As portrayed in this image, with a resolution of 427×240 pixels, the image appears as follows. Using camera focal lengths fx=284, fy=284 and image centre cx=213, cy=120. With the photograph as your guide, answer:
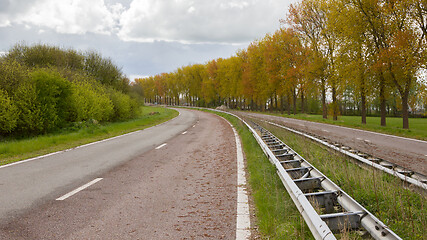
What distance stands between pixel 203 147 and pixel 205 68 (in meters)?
71.1

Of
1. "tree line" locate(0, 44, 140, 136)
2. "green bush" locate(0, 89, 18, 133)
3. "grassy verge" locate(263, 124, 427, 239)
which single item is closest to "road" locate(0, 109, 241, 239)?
"grassy verge" locate(263, 124, 427, 239)

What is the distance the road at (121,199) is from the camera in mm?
3871

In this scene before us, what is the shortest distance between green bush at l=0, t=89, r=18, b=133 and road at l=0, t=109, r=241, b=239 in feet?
23.3

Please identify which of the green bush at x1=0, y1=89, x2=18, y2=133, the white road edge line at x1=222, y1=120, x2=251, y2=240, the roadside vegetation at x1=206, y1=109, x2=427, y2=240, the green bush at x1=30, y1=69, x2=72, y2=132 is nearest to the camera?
the roadside vegetation at x1=206, y1=109, x2=427, y2=240

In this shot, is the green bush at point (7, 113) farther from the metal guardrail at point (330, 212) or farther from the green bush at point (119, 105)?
the metal guardrail at point (330, 212)

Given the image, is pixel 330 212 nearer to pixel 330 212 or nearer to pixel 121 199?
pixel 330 212

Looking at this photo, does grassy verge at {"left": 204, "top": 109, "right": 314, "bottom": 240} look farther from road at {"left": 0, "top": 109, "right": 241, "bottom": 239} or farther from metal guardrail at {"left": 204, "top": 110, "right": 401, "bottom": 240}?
road at {"left": 0, "top": 109, "right": 241, "bottom": 239}

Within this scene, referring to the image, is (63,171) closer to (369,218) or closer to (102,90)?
(369,218)

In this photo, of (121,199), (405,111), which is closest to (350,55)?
(405,111)

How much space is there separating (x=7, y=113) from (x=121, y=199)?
1275cm

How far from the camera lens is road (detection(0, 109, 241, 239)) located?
3871 mm

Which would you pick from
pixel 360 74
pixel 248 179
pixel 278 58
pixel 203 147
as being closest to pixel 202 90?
pixel 278 58

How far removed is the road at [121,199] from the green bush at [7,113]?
711 centimetres

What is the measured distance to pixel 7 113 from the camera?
565 inches
